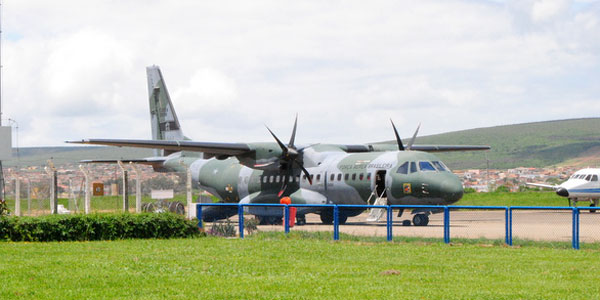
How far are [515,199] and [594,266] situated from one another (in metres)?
41.5

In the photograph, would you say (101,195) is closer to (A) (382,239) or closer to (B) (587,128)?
(A) (382,239)

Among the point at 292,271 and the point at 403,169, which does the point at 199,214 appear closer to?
the point at 403,169

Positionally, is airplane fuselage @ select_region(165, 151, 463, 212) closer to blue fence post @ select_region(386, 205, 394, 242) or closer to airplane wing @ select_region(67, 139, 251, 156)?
airplane wing @ select_region(67, 139, 251, 156)

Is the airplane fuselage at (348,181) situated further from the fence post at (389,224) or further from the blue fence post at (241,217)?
the blue fence post at (241,217)

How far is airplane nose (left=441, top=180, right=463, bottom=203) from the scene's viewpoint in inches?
1067

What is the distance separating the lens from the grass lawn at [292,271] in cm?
1193

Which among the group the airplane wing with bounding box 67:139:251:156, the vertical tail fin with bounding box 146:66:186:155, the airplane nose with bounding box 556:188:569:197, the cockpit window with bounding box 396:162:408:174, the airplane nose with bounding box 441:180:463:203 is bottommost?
the airplane nose with bounding box 556:188:569:197

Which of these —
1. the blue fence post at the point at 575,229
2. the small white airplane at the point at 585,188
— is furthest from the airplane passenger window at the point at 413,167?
the small white airplane at the point at 585,188

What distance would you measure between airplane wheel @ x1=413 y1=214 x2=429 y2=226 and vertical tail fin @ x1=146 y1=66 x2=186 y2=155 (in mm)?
20033

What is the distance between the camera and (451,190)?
88.9 ft

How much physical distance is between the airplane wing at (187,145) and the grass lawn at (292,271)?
10.3m

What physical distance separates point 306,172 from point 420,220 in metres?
10.4

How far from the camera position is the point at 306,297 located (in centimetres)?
1151

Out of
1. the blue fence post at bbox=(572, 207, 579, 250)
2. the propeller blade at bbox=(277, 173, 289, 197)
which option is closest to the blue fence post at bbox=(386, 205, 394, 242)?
the blue fence post at bbox=(572, 207, 579, 250)
